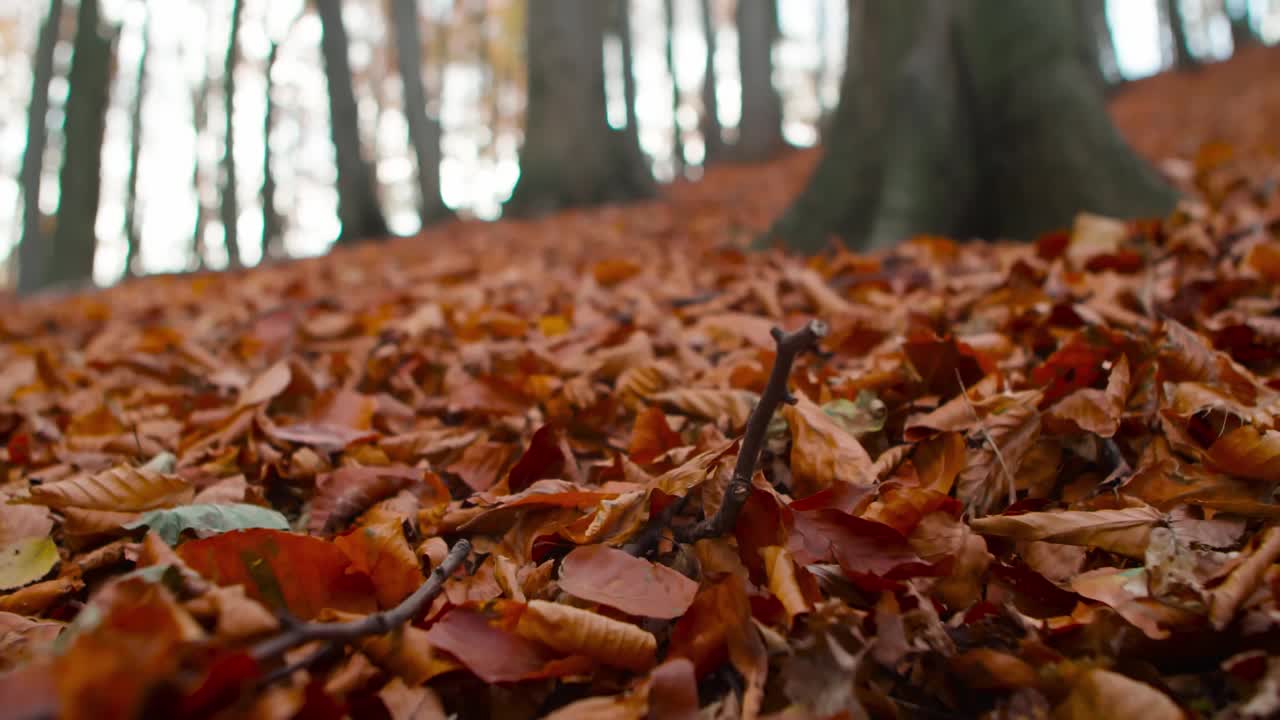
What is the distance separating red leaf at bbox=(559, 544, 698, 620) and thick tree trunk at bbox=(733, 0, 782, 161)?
10.2 metres

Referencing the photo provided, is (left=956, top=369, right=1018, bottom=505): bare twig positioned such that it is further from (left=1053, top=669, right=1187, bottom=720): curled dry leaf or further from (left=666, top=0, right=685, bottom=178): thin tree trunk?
(left=666, top=0, right=685, bottom=178): thin tree trunk

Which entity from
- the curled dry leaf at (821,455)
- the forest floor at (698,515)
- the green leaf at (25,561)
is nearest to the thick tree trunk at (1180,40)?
the forest floor at (698,515)

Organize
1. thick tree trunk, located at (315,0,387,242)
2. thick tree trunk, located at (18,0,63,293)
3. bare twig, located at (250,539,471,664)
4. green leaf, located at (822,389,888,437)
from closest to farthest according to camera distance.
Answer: bare twig, located at (250,539,471,664) → green leaf, located at (822,389,888,437) → thick tree trunk, located at (315,0,387,242) → thick tree trunk, located at (18,0,63,293)

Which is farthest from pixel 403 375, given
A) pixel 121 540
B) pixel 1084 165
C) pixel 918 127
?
pixel 1084 165

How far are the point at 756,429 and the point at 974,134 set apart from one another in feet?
8.73

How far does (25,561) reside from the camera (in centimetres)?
109

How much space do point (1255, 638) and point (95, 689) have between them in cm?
94

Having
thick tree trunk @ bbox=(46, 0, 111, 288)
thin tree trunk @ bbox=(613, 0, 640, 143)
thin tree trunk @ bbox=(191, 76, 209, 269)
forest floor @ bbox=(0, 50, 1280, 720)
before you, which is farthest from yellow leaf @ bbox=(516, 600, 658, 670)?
thin tree trunk @ bbox=(191, 76, 209, 269)

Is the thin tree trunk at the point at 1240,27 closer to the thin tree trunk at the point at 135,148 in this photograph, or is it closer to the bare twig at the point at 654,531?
the bare twig at the point at 654,531

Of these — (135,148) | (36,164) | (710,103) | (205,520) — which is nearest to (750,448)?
(205,520)

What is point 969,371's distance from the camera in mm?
1315

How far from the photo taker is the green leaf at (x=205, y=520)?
41.2 inches

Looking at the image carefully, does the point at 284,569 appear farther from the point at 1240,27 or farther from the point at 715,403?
the point at 1240,27

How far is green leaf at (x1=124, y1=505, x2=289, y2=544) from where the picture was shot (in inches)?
41.2
